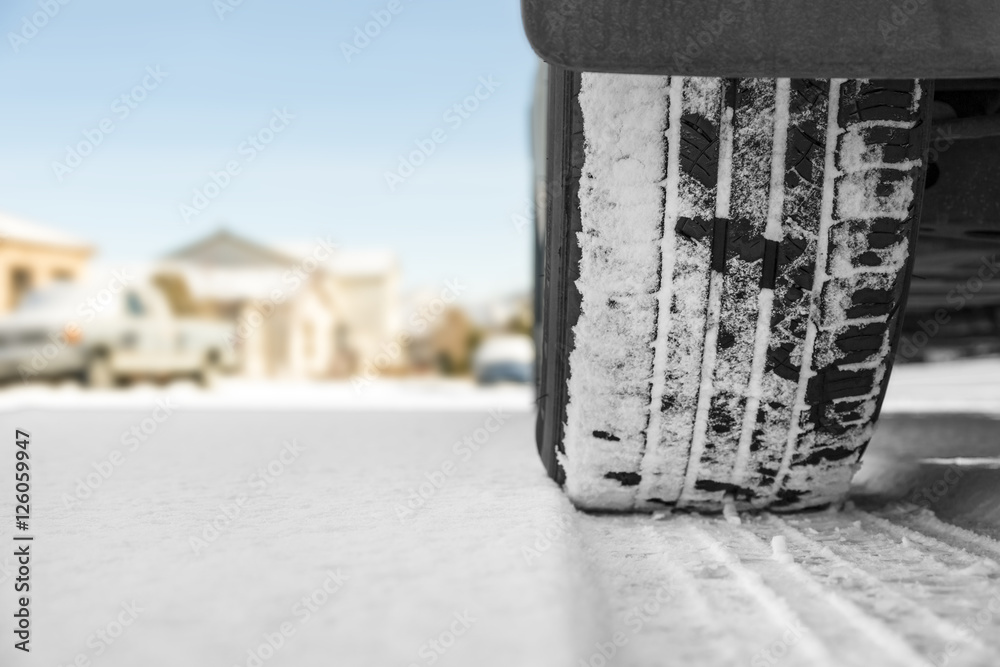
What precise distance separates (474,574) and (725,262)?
1.98ft

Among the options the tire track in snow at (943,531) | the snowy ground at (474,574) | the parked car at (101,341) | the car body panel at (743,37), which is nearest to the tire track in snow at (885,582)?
the snowy ground at (474,574)

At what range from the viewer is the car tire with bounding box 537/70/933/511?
109cm

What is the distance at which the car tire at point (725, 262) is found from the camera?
1090 mm

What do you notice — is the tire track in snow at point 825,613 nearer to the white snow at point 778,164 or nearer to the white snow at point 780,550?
the white snow at point 780,550

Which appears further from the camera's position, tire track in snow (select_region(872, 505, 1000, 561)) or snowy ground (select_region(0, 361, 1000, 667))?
tire track in snow (select_region(872, 505, 1000, 561))

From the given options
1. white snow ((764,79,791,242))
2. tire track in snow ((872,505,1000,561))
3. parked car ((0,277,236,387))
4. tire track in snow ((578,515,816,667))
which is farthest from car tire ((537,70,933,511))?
parked car ((0,277,236,387))

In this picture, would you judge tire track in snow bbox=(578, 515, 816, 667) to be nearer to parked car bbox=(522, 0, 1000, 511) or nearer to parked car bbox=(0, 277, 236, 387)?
parked car bbox=(522, 0, 1000, 511)

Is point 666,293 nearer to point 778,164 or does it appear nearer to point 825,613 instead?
→ point 778,164

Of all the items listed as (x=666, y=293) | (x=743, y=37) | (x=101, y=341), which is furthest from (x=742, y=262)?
(x=101, y=341)

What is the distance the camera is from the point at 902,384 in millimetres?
5906

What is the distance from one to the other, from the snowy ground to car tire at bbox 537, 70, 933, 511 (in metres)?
0.19

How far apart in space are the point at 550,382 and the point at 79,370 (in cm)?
619

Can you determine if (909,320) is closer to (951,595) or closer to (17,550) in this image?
(951,595)

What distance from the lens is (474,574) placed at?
3.13ft
